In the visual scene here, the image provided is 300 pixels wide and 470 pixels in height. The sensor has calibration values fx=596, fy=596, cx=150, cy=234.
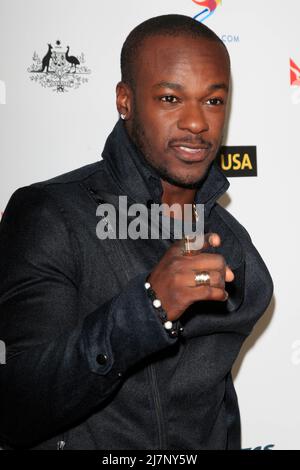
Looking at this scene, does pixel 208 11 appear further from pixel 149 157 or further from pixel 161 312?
pixel 161 312

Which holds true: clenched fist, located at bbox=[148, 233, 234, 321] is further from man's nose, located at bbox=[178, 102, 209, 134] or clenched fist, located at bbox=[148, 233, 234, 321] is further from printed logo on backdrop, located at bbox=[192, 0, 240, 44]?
printed logo on backdrop, located at bbox=[192, 0, 240, 44]

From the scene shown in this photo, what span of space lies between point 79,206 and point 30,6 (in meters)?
0.59

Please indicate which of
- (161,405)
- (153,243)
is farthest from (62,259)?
(161,405)

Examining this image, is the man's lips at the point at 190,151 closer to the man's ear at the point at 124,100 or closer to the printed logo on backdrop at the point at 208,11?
the man's ear at the point at 124,100

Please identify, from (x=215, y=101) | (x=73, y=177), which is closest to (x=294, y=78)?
(x=215, y=101)

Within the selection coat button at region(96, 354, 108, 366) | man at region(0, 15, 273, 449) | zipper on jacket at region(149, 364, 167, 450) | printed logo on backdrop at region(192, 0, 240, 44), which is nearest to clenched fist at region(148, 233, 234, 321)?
man at region(0, 15, 273, 449)

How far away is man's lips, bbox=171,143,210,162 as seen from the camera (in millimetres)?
1108

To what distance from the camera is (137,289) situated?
2.71 feet

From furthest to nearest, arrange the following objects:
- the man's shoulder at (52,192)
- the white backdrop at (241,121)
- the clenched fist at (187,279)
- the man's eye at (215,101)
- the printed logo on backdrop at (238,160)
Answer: the printed logo on backdrop at (238,160) < the white backdrop at (241,121) < the man's eye at (215,101) < the man's shoulder at (52,192) < the clenched fist at (187,279)

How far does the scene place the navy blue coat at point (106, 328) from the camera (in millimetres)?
842

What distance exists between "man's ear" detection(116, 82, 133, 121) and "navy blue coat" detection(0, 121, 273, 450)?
35 mm

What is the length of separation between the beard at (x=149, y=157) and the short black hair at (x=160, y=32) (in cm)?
8

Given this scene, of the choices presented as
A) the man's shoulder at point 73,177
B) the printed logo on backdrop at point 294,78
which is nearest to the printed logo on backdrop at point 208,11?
the printed logo on backdrop at point 294,78

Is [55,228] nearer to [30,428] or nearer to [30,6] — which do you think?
[30,428]
